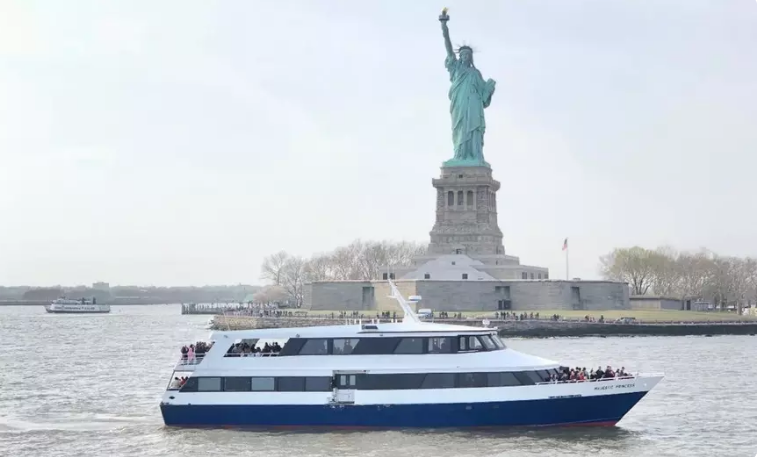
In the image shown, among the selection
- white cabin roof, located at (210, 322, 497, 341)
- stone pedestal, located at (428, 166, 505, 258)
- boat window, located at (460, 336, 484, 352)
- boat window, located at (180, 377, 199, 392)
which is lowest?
boat window, located at (180, 377, 199, 392)

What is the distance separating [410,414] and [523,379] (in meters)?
3.73

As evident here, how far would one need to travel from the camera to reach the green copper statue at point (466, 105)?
108 m

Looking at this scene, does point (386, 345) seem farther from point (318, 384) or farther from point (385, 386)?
point (318, 384)

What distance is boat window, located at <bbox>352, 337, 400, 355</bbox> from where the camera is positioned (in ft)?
112

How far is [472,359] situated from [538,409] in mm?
2584

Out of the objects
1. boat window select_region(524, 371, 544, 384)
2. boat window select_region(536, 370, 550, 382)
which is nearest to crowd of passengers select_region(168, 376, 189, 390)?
boat window select_region(524, 371, 544, 384)

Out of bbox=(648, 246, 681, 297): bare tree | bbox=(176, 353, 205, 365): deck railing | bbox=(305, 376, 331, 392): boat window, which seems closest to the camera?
bbox=(305, 376, 331, 392): boat window

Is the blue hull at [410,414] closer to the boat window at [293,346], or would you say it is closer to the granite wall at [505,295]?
the boat window at [293,346]

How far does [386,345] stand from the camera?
112ft

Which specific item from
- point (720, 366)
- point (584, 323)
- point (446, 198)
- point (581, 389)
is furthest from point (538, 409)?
point (446, 198)

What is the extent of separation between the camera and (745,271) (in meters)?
136

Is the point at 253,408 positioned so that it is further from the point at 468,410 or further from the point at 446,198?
the point at 446,198

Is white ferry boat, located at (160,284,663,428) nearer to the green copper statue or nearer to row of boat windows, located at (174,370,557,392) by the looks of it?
row of boat windows, located at (174,370,557,392)

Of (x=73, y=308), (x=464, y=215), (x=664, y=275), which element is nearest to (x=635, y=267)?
(x=664, y=275)
